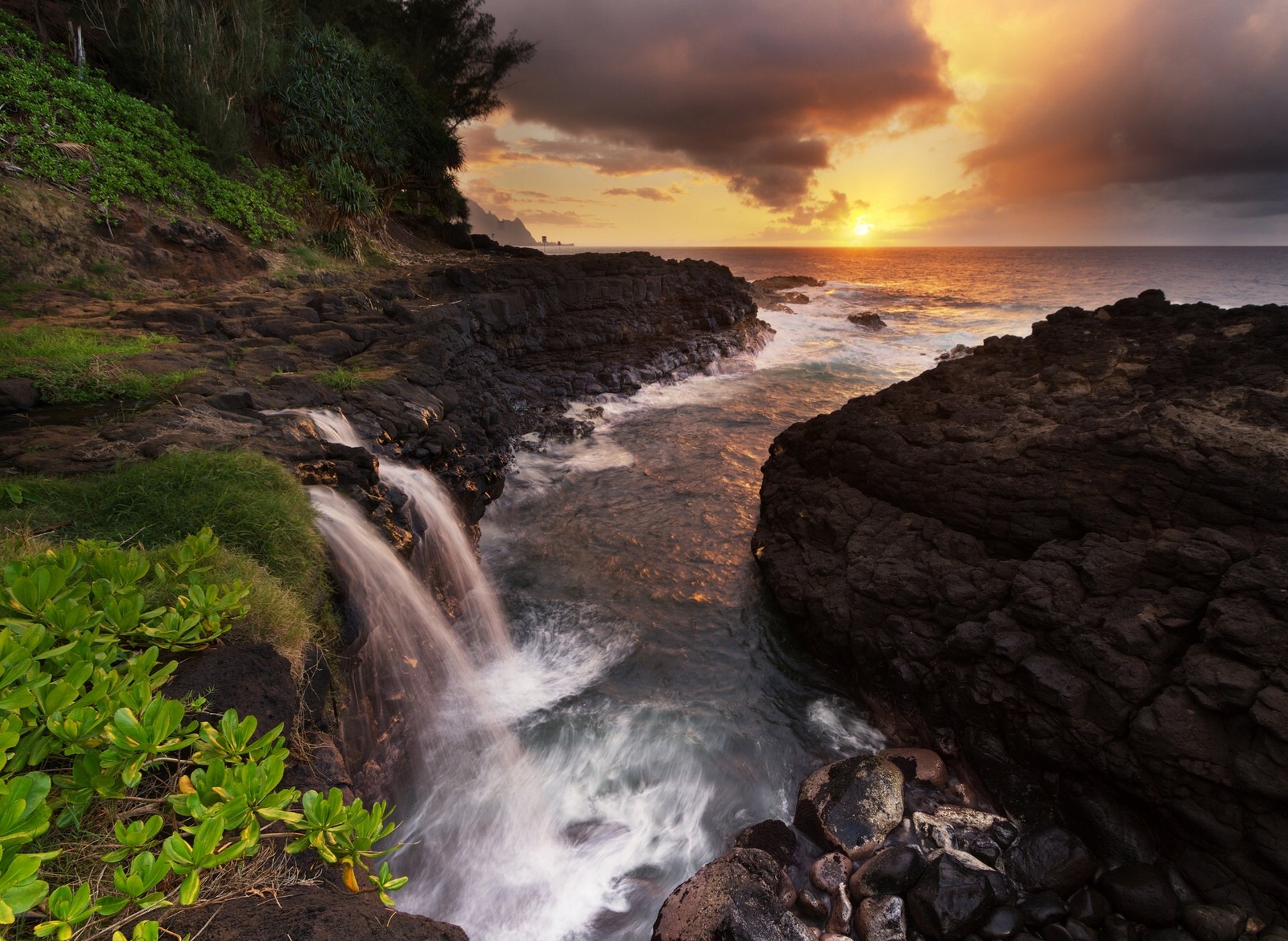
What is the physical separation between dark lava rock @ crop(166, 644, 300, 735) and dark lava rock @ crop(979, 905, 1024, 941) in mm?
5275

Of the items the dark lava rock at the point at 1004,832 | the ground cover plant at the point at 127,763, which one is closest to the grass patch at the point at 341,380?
the ground cover plant at the point at 127,763

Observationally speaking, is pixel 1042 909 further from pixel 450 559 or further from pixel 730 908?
pixel 450 559

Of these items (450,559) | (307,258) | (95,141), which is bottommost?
(450,559)

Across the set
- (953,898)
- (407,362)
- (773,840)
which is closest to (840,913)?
(773,840)

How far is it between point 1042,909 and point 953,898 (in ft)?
2.42

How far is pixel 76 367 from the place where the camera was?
23.4ft

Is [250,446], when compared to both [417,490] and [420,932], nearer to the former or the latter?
[417,490]

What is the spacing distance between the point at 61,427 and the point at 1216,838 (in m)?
11.5

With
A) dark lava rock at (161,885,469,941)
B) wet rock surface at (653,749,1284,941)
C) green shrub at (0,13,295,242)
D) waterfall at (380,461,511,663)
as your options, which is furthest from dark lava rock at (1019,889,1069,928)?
green shrub at (0,13,295,242)

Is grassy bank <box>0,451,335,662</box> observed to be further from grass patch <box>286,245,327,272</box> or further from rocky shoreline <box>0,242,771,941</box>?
grass patch <box>286,245,327,272</box>

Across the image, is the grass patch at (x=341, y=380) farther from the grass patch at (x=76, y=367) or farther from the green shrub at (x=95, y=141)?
the green shrub at (x=95, y=141)

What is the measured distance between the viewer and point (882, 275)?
86.2 m

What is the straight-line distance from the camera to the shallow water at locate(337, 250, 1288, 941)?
517 centimetres

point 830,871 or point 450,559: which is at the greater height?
point 450,559
